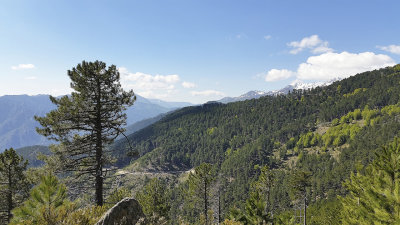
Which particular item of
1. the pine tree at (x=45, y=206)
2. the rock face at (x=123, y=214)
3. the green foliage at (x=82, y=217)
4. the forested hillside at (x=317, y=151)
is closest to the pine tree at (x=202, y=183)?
the green foliage at (x=82, y=217)

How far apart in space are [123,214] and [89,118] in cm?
785

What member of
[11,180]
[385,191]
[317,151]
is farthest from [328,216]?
[317,151]

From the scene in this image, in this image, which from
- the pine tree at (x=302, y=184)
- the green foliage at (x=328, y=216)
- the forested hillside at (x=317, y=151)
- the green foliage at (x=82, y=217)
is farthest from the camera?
the forested hillside at (x=317, y=151)

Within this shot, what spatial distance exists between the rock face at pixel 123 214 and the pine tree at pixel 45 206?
1.95m

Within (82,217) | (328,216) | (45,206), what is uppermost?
(45,206)

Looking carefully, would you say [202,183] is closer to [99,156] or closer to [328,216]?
[99,156]

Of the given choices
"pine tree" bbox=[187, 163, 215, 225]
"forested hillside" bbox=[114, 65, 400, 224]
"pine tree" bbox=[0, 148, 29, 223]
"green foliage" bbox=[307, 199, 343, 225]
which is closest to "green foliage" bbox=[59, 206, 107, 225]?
"pine tree" bbox=[0, 148, 29, 223]

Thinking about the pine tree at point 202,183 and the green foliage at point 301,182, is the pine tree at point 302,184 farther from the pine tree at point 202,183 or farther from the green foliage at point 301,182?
the pine tree at point 202,183

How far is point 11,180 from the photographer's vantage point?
1917cm

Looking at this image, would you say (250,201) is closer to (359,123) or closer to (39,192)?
(39,192)

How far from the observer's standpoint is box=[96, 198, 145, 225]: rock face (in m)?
8.56

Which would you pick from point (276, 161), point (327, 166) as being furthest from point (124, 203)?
point (276, 161)

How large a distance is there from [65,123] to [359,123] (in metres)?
201

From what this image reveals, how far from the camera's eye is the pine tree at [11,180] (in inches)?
743
